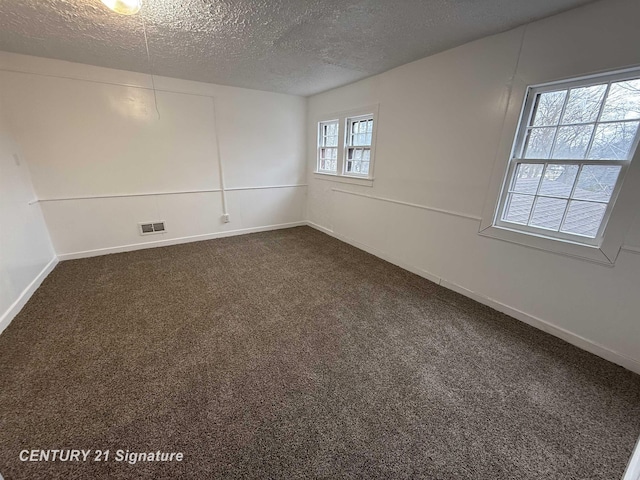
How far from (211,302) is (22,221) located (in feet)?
7.18

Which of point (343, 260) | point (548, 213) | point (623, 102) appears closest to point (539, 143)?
point (623, 102)

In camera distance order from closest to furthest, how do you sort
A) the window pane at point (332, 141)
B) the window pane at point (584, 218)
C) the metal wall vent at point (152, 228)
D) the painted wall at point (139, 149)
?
the window pane at point (584, 218)
the painted wall at point (139, 149)
the metal wall vent at point (152, 228)
the window pane at point (332, 141)

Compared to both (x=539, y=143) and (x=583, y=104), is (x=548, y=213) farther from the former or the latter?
(x=583, y=104)

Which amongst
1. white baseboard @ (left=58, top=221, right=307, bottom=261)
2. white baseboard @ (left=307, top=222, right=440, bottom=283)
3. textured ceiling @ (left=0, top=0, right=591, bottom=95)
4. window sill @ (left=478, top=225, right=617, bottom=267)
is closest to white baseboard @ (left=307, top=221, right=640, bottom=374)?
white baseboard @ (left=307, top=222, right=440, bottom=283)

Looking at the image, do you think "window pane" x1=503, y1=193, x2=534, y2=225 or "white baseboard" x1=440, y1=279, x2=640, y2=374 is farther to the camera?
"window pane" x1=503, y1=193, x2=534, y2=225

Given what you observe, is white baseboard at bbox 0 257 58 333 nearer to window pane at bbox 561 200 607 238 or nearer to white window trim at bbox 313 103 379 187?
white window trim at bbox 313 103 379 187

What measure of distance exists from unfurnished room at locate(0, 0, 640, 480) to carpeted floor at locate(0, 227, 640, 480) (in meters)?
0.01

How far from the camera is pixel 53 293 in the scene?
2586 millimetres

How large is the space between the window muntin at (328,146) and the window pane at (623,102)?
3072 millimetres

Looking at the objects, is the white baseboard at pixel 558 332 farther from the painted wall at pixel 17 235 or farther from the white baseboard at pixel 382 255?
the painted wall at pixel 17 235

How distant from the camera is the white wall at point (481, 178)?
5.69ft

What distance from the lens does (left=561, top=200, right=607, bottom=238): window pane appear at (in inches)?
72.3

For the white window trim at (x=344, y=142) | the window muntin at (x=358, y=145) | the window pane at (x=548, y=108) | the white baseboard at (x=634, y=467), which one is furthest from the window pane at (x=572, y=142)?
the window muntin at (x=358, y=145)

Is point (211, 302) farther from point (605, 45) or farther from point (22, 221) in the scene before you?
point (605, 45)
